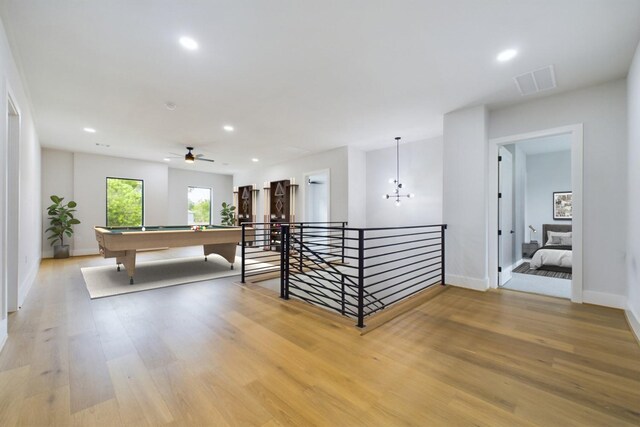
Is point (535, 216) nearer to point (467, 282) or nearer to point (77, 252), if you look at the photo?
point (467, 282)

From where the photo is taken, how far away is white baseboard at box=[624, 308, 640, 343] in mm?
2463

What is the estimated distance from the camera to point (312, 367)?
197 centimetres

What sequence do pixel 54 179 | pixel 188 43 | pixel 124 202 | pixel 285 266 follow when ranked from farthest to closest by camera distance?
pixel 124 202, pixel 54 179, pixel 285 266, pixel 188 43

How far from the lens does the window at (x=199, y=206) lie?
10164mm

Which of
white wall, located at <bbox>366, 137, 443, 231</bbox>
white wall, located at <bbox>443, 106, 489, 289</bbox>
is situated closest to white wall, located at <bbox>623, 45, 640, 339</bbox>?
white wall, located at <bbox>443, 106, 489, 289</bbox>

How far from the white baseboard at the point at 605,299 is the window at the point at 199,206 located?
1079 cm

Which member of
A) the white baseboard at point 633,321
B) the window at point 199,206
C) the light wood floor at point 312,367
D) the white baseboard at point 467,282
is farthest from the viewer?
the window at point 199,206

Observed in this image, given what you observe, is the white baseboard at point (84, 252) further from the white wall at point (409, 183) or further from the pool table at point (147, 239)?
the white wall at point (409, 183)

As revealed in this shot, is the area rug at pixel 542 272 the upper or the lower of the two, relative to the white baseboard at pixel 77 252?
lower

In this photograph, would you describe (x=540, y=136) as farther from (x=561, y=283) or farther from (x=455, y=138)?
(x=561, y=283)

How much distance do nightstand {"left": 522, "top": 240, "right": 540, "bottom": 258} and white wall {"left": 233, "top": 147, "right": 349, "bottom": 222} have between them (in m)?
4.75

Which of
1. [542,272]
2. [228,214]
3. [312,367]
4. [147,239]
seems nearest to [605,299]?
[542,272]

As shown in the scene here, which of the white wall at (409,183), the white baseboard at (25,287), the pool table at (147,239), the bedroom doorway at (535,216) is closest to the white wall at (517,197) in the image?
the bedroom doorway at (535,216)

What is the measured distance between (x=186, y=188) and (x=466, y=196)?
30.7 ft
